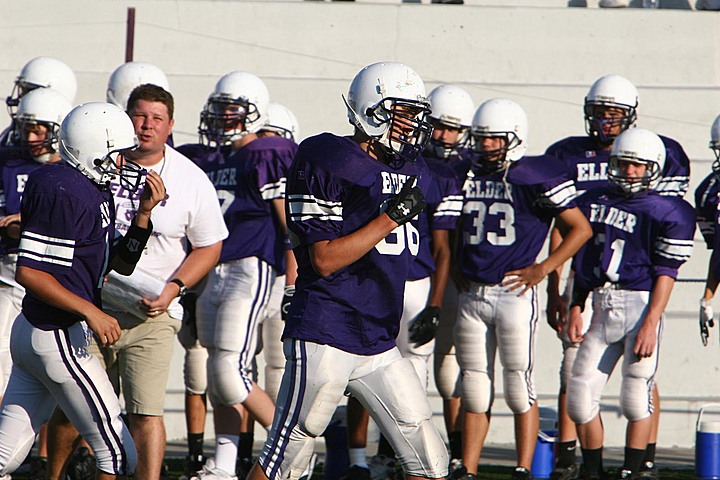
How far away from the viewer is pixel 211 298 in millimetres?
5516

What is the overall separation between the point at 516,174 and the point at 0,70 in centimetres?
411

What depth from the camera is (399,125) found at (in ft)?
12.2

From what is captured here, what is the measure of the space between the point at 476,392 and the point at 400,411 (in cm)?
193

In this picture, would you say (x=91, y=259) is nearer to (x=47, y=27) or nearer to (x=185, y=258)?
(x=185, y=258)

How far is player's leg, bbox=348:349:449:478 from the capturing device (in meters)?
3.70

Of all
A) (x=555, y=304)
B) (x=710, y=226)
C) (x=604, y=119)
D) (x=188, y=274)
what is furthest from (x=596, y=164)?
(x=188, y=274)

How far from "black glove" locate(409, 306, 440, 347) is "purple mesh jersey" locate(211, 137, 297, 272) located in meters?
0.73

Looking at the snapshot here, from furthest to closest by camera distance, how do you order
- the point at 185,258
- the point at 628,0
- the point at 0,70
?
the point at 628,0 < the point at 0,70 < the point at 185,258

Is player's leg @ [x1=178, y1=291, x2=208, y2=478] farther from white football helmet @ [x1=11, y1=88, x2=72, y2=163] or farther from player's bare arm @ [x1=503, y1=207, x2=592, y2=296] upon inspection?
player's bare arm @ [x1=503, y1=207, x2=592, y2=296]

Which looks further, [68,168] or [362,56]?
[362,56]

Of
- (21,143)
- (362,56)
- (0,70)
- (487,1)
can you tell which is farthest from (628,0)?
(21,143)

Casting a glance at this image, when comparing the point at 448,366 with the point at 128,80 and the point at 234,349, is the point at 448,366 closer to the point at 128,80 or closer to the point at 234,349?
the point at 234,349

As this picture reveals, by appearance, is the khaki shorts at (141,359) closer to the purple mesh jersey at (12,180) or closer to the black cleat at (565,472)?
the purple mesh jersey at (12,180)

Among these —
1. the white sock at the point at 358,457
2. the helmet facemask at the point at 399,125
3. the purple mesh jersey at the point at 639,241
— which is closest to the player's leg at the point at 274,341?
the white sock at the point at 358,457
